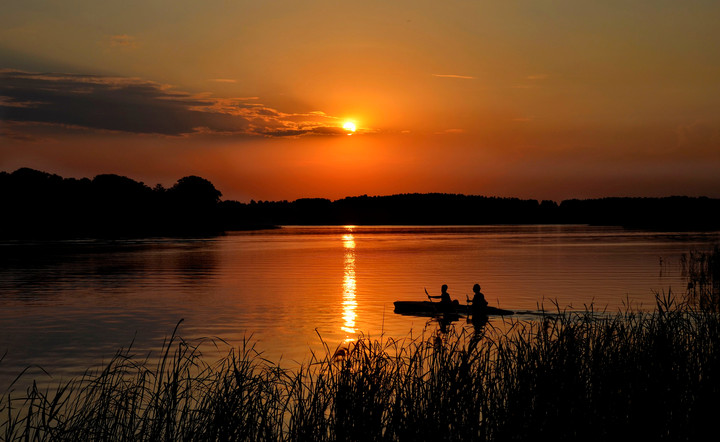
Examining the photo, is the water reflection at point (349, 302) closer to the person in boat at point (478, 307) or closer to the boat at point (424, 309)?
the boat at point (424, 309)

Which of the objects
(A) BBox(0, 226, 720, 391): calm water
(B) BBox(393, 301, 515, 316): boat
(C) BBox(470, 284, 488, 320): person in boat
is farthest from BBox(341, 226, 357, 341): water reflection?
(C) BBox(470, 284, 488, 320): person in boat

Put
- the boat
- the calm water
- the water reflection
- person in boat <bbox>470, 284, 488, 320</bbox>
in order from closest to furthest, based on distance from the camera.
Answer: person in boat <bbox>470, 284, 488, 320</bbox> < the calm water < the water reflection < the boat

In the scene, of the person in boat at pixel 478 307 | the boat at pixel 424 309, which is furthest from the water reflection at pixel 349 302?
the person in boat at pixel 478 307

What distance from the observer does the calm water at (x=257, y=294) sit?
98.6 ft

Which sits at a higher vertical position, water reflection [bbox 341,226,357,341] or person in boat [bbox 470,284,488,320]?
person in boat [bbox 470,284,488,320]

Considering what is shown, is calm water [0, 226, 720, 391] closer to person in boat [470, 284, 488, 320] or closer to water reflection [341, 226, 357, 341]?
water reflection [341, 226, 357, 341]

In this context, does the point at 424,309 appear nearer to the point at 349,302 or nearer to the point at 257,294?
the point at 349,302

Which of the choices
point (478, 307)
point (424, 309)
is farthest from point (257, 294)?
point (478, 307)

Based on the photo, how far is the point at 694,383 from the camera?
40.1 feet

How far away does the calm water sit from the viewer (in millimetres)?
30050

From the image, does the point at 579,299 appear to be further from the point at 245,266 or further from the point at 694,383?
the point at 245,266

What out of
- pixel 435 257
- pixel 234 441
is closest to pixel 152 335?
pixel 234 441

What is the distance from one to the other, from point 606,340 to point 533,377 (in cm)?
245

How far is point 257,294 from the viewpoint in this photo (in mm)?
50031
